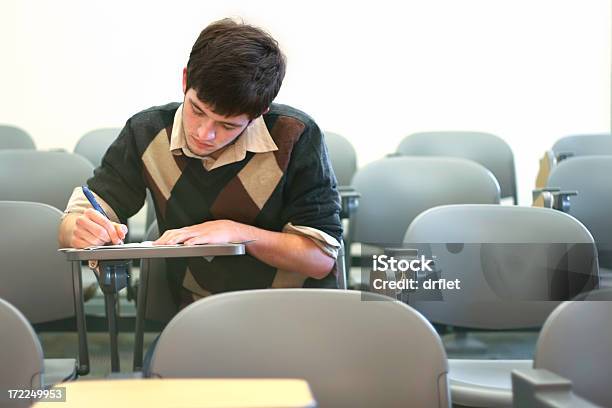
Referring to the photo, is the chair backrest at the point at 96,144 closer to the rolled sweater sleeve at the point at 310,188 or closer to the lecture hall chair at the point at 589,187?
the lecture hall chair at the point at 589,187

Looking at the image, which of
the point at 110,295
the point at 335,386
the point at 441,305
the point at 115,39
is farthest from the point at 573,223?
the point at 115,39

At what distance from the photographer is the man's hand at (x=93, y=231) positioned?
1.64 metres

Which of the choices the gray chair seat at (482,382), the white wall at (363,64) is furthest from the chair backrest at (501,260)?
the white wall at (363,64)

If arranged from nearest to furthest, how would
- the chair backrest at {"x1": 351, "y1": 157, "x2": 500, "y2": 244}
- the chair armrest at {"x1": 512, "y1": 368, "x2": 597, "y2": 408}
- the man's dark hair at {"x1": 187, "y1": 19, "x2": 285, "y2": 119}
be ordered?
the chair armrest at {"x1": 512, "y1": 368, "x2": 597, "y2": 408} → the man's dark hair at {"x1": 187, "y1": 19, "x2": 285, "y2": 119} → the chair backrest at {"x1": 351, "y1": 157, "x2": 500, "y2": 244}

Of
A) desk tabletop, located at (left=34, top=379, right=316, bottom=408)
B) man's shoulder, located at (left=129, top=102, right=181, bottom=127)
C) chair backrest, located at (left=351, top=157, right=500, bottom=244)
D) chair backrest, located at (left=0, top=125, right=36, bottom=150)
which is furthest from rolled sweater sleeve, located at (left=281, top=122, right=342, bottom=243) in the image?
chair backrest, located at (left=0, top=125, right=36, bottom=150)

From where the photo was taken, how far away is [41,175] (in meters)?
3.00

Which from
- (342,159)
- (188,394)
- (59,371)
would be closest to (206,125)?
(59,371)

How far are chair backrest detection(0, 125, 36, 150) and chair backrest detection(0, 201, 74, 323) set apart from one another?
6.01 ft

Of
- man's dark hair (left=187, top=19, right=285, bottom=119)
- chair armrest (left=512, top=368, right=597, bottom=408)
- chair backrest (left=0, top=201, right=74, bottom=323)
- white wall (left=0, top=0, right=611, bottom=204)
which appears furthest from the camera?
white wall (left=0, top=0, right=611, bottom=204)

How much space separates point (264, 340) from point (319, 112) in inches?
119

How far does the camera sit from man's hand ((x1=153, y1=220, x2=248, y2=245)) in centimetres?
165

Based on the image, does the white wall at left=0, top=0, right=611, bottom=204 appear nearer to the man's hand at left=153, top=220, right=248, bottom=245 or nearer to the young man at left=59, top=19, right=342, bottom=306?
the young man at left=59, top=19, right=342, bottom=306

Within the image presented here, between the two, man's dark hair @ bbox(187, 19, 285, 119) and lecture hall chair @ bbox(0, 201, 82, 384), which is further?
lecture hall chair @ bbox(0, 201, 82, 384)

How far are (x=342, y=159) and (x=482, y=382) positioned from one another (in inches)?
76.3
